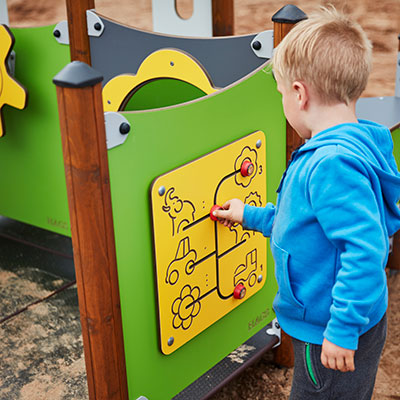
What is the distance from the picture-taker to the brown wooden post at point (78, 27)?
7.34 feet

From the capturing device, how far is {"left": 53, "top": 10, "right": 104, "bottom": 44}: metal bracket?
7.31ft

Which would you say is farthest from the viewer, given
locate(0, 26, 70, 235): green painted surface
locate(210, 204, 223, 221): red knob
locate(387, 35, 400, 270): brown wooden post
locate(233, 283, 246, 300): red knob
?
locate(387, 35, 400, 270): brown wooden post

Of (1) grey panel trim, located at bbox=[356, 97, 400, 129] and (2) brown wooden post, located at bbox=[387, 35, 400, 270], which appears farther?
(2) brown wooden post, located at bbox=[387, 35, 400, 270]

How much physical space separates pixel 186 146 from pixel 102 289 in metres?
0.37

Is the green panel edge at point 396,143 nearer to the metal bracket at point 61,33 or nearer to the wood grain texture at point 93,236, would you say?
the metal bracket at point 61,33

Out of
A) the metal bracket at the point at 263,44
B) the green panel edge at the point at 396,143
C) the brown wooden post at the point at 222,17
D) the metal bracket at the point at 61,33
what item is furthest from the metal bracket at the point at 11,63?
the green panel edge at the point at 396,143

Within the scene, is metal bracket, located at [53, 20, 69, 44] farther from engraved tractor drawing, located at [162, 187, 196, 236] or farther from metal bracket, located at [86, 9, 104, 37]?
engraved tractor drawing, located at [162, 187, 196, 236]

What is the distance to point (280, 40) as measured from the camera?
162 centimetres

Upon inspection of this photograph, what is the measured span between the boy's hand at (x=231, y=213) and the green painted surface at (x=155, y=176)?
0.14 m

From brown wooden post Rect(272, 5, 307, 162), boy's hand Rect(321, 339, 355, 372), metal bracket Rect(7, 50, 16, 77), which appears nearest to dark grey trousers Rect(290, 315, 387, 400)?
boy's hand Rect(321, 339, 355, 372)

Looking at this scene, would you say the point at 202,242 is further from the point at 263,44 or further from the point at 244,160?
the point at 263,44

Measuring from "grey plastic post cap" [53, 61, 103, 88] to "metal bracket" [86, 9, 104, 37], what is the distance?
1160 millimetres

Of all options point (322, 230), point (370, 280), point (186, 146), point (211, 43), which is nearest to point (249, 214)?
point (186, 146)

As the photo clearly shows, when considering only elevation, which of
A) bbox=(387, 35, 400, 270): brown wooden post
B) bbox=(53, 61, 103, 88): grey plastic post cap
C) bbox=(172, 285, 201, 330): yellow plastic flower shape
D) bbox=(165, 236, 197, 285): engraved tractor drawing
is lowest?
bbox=(387, 35, 400, 270): brown wooden post
